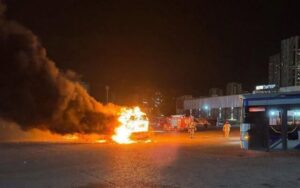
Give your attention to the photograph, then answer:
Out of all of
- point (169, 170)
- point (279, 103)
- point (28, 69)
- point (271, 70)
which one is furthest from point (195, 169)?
point (271, 70)

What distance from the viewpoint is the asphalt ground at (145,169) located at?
561 inches

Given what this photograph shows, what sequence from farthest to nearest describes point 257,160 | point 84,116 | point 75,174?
point 84,116, point 257,160, point 75,174

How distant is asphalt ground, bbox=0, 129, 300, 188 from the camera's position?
14258 millimetres

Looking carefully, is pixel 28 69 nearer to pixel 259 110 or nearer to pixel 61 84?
pixel 61 84

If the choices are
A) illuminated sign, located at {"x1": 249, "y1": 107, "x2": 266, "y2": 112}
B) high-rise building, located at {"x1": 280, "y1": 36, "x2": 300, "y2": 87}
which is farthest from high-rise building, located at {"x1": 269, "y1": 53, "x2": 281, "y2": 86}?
illuminated sign, located at {"x1": 249, "y1": 107, "x2": 266, "y2": 112}

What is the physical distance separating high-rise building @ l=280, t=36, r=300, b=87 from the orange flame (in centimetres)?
5300

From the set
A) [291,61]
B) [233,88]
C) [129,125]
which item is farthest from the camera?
[233,88]

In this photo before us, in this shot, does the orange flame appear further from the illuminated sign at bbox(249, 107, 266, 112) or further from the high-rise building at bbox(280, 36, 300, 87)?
the high-rise building at bbox(280, 36, 300, 87)

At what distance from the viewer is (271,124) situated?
2683 centimetres

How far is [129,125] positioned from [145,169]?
17347mm

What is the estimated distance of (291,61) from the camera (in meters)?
85.4

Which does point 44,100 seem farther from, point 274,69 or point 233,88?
point 233,88

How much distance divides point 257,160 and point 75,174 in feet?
27.5

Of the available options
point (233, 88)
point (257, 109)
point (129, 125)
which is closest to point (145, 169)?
point (257, 109)
